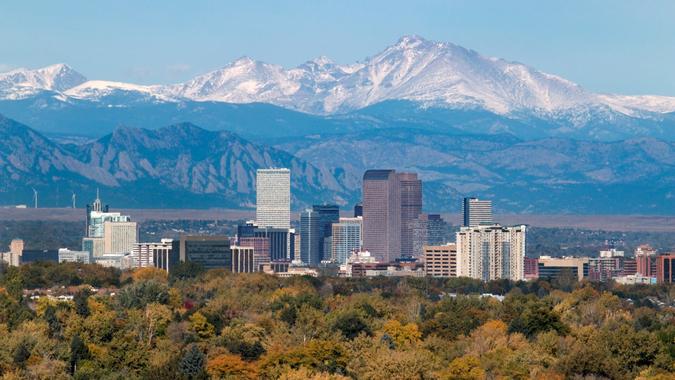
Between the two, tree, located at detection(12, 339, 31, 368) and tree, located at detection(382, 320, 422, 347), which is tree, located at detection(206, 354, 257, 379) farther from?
tree, located at detection(382, 320, 422, 347)

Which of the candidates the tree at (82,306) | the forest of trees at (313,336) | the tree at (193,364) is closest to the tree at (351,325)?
the forest of trees at (313,336)

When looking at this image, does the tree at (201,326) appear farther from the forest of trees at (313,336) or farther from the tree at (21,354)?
the tree at (21,354)

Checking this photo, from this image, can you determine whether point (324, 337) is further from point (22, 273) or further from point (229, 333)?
point (22, 273)

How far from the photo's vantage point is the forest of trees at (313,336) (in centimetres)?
7050

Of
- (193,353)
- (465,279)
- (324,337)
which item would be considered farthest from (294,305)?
(465,279)

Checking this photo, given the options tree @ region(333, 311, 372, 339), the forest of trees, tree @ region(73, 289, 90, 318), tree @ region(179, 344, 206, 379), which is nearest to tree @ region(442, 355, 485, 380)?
the forest of trees

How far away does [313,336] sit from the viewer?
278 ft

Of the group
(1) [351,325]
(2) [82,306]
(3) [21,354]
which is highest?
(2) [82,306]

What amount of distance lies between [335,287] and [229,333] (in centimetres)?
5424

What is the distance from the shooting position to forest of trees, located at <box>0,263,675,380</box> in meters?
70.5

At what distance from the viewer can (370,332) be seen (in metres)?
88.2

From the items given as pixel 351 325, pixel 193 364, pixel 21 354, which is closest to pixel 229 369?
pixel 193 364

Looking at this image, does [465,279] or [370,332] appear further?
[465,279]

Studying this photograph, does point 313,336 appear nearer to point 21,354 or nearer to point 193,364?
point 193,364
